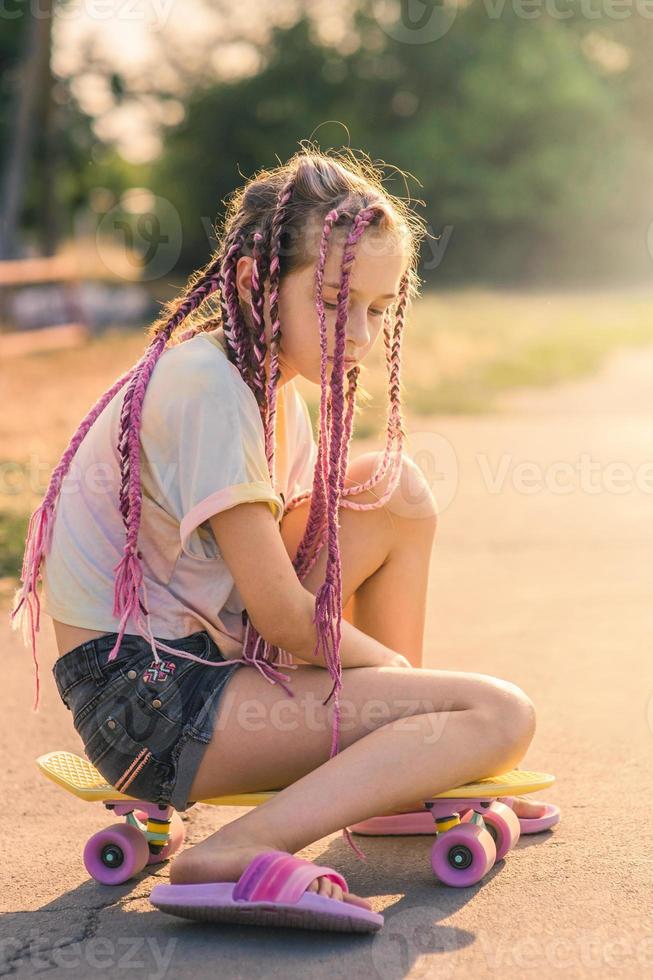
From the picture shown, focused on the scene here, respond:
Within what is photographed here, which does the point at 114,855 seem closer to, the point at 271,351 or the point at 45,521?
the point at 45,521

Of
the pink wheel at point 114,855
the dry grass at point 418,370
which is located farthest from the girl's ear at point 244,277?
the dry grass at point 418,370

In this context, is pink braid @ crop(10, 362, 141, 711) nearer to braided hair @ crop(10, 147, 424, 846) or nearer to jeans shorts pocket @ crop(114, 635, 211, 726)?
braided hair @ crop(10, 147, 424, 846)

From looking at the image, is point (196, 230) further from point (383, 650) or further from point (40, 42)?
point (383, 650)

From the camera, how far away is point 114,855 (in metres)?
2.40

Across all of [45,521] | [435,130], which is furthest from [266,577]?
[435,130]

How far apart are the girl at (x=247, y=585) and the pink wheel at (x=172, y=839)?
0.24m

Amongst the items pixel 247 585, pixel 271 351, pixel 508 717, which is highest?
pixel 271 351

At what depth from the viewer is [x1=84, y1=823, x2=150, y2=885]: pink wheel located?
238 centimetres

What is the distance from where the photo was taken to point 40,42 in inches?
559

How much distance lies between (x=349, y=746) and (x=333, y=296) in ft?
2.64

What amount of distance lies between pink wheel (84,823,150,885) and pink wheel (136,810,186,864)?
92 mm

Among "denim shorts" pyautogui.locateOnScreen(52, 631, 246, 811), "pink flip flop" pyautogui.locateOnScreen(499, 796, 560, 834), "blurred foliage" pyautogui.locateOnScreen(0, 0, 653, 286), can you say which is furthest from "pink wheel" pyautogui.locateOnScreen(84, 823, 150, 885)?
"blurred foliage" pyautogui.locateOnScreen(0, 0, 653, 286)

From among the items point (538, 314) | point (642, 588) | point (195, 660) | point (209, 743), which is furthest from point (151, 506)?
point (538, 314)

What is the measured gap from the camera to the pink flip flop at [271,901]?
6.72ft
